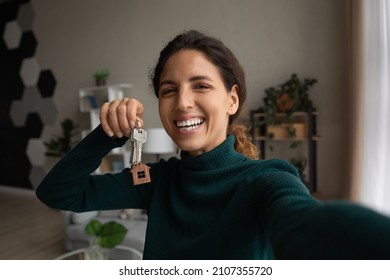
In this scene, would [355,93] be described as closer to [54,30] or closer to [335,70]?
[335,70]

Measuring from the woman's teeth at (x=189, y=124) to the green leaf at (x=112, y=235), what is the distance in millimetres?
853

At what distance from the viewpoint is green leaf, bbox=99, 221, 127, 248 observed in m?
1.22

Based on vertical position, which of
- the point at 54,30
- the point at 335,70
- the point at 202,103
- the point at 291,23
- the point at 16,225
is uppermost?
the point at 54,30

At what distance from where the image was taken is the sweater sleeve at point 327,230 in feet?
0.77

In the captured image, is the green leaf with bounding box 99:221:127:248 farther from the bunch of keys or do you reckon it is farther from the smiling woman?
the bunch of keys

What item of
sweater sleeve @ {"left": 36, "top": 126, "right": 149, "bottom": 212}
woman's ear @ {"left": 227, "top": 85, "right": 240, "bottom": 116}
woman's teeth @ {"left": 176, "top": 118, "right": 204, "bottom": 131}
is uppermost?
woman's ear @ {"left": 227, "top": 85, "right": 240, "bottom": 116}

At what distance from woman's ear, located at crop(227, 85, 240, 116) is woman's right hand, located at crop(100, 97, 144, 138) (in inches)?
7.4

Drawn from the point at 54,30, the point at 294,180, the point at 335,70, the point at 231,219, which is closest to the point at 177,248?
the point at 231,219

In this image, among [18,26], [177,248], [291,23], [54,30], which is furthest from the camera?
[18,26]

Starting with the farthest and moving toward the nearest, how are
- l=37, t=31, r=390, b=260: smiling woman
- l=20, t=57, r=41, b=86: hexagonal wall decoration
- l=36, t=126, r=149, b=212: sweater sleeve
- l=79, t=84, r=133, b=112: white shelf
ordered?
l=20, t=57, r=41, b=86: hexagonal wall decoration, l=79, t=84, r=133, b=112: white shelf, l=36, t=126, r=149, b=212: sweater sleeve, l=37, t=31, r=390, b=260: smiling woman

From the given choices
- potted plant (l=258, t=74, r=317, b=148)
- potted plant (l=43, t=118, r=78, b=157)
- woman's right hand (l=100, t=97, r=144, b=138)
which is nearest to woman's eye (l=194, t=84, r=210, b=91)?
woman's right hand (l=100, t=97, r=144, b=138)

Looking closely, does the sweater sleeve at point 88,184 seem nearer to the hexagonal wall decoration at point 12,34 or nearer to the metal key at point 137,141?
the metal key at point 137,141
